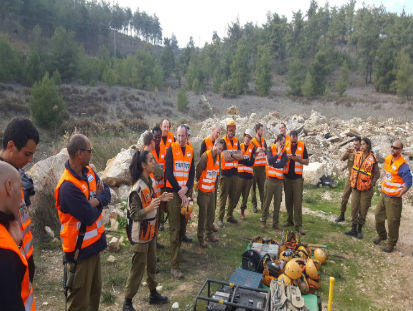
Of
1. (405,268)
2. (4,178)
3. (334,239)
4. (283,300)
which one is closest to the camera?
(4,178)

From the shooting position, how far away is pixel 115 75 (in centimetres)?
3916

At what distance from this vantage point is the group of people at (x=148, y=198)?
1.50 metres

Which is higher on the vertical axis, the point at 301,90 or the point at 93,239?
the point at 301,90

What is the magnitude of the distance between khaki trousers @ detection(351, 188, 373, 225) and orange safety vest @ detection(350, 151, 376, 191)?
0.43 ft

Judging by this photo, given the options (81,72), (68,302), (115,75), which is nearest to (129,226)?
(68,302)

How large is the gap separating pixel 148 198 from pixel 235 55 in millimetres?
46070

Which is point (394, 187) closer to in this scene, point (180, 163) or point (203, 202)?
point (203, 202)

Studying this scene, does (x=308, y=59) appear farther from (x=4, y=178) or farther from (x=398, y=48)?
(x=4, y=178)

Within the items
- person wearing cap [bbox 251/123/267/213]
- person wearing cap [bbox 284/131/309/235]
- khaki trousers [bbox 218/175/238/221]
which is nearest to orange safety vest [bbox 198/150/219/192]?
khaki trousers [bbox 218/175/238/221]

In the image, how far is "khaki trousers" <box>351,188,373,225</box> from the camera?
6.31 m

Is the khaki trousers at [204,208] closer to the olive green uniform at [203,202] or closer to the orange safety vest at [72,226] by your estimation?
the olive green uniform at [203,202]

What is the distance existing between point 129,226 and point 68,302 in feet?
3.24

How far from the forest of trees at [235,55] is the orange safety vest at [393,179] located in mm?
31355

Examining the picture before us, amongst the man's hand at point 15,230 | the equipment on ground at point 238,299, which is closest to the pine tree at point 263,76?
the equipment on ground at point 238,299
